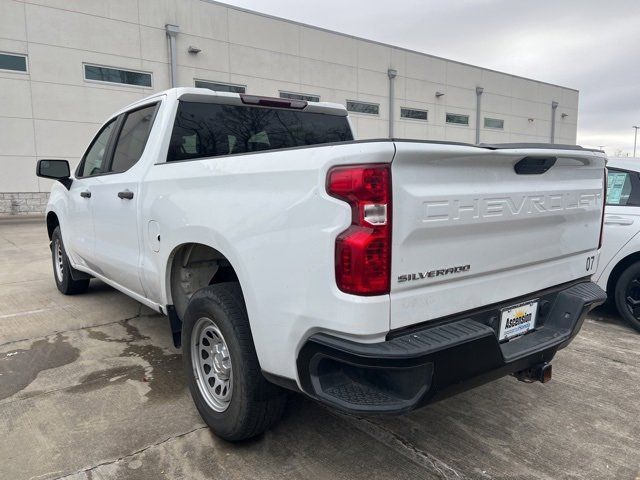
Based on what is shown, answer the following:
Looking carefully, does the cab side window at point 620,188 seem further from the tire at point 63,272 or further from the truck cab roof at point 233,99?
the tire at point 63,272

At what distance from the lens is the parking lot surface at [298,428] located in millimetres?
2463

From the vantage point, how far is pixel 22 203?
1616 centimetres

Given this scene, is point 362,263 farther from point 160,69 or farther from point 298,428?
point 160,69

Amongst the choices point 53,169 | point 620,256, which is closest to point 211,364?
point 53,169

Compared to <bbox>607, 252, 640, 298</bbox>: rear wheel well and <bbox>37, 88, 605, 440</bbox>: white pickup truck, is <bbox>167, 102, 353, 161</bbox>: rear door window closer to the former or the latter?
<bbox>37, 88, 605, 440</bbox>: white pickup truck

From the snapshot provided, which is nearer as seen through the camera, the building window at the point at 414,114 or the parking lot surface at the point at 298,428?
the parking lot surface at the point at 298,428

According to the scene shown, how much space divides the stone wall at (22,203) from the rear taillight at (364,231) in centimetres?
1751

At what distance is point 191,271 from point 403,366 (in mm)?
1821

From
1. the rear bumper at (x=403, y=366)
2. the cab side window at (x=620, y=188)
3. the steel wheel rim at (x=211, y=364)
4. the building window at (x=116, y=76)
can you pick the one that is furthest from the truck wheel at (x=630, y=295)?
the building window at (x=116, y=76)

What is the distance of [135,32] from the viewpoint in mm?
16875

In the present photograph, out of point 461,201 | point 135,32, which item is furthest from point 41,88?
point 461,201

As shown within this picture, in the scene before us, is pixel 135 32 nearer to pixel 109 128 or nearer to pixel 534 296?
pixel 109 128

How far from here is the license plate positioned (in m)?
2.36

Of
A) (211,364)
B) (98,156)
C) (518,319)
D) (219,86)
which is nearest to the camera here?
(518,319)
